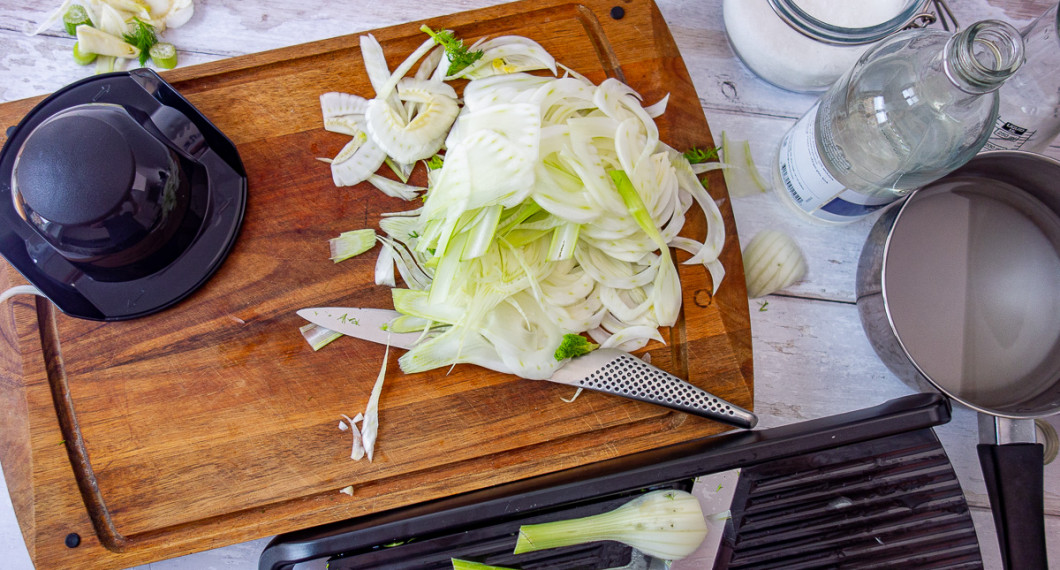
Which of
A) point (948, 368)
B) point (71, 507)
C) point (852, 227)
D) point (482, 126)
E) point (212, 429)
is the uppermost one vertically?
point (482, 126)

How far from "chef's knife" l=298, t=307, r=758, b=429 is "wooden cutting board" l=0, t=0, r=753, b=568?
0.11ft

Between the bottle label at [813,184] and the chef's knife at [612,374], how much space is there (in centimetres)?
40

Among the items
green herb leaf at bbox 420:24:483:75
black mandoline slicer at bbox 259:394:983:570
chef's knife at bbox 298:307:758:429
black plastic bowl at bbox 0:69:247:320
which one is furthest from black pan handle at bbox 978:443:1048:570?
black plastic bowl at bbox 0:69:247:320

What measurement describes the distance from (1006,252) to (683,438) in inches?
27.2

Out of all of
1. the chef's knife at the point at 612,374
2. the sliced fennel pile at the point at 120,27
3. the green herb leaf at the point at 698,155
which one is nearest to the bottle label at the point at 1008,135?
the green herb leaf at the point at 698,155

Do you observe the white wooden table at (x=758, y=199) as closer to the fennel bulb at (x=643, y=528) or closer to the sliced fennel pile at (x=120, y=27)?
the sliced fennel pile at (x=120, y=27)

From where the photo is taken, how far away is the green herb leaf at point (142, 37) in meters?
1.23

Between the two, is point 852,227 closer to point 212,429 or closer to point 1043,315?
point 1043,315

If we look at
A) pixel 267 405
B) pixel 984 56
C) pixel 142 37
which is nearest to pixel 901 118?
pixel 984 56

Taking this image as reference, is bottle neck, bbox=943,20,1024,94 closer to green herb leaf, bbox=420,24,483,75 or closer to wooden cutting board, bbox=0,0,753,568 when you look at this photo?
wooden cutting board, bbox=0,0,753,568

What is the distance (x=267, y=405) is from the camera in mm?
1131

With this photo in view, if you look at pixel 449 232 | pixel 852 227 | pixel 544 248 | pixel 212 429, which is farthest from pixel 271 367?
pixel 852 227

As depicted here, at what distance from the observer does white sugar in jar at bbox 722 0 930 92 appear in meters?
1.05

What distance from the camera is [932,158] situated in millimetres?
961
